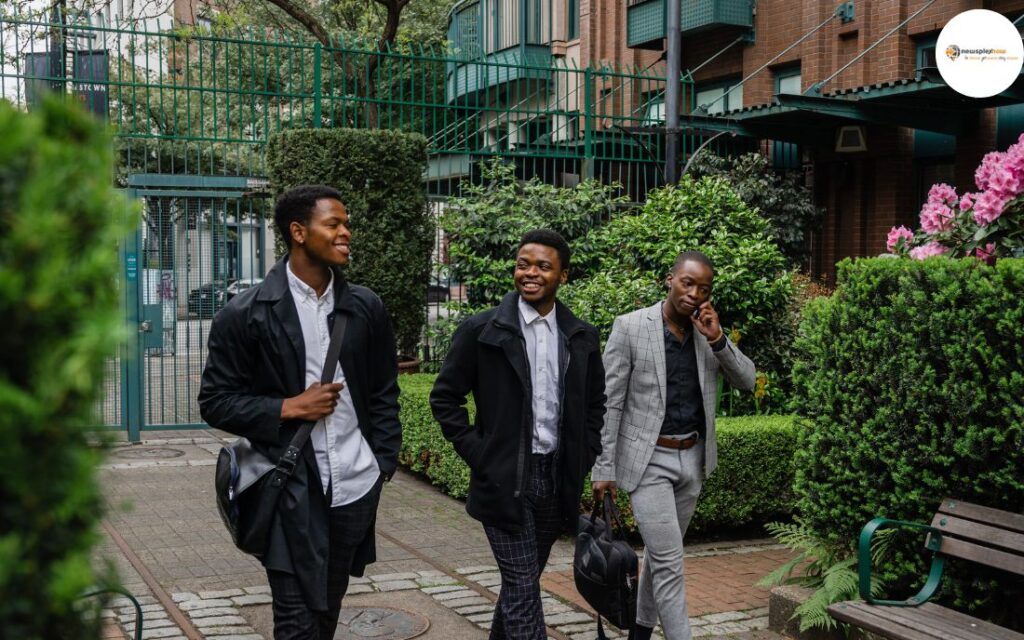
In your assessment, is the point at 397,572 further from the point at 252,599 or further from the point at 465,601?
the point at 252,599

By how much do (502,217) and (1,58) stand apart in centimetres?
501

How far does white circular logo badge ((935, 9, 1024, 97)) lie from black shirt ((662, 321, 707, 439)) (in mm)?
6671

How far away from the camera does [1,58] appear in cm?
1055

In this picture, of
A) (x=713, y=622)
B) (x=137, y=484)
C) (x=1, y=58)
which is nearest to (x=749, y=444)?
(x=713, y=622)

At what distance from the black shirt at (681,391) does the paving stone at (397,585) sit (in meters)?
2.22

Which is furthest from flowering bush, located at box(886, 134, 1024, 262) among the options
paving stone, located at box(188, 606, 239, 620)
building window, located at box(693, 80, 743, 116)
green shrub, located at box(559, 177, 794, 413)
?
building window, located at box(693, 80, 743, 116)

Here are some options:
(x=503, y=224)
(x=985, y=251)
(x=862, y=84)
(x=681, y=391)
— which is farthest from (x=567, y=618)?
(x=862, y=84)

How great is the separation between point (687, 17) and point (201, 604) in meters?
13.4

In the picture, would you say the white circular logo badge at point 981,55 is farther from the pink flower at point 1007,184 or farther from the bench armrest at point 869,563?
the bench armrest at point 869,563

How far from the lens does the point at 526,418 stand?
4559 millimetres

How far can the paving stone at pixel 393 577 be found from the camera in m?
6.70

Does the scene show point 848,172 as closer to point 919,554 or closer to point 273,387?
point 919,554

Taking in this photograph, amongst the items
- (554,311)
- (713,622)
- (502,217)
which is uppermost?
(502,217)

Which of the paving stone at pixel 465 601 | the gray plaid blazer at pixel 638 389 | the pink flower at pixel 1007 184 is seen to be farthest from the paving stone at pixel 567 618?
the pink flower at pixel 1007 184
